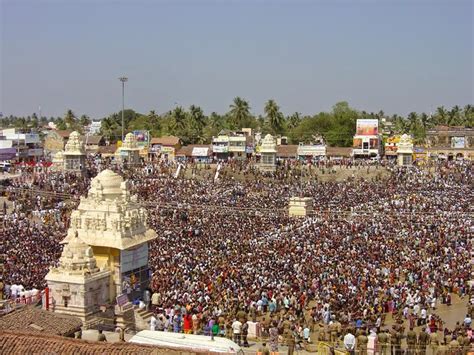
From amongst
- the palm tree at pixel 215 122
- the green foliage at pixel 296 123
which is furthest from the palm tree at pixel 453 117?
the palm tree at pixel 215 122

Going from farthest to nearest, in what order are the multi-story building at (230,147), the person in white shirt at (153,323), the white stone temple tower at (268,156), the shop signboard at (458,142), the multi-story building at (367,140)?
the shop signboard at (458,142) < the multi-story building at (367,140) < the multi-story building at (230,147) < the white stone temple tower at (268,156) < the person in white shirt at (153,323)

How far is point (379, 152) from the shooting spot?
Answer: 7088 centimetres

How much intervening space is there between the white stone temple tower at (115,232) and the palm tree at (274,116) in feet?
209

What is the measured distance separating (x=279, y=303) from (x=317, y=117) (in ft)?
231

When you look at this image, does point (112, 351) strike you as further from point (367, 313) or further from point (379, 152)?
point (379, 152)

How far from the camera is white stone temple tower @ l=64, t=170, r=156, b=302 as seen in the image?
18.5 metres

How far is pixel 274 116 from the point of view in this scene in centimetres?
8362

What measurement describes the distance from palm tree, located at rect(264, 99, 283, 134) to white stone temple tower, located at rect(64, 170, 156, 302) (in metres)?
63.8

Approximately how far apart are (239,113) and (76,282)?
236ft

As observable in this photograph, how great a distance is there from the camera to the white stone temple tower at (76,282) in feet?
55.0

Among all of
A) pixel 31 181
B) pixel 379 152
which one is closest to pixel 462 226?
pixel 31 181

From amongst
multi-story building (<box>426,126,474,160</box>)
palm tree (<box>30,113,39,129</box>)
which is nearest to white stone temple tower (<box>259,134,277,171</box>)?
multi-story building (<box>426,126,474,160</box>)

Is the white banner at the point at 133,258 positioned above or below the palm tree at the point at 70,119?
below

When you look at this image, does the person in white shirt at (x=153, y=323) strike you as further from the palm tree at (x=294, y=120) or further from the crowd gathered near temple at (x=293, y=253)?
the palm tree at (x=294, y=120)
